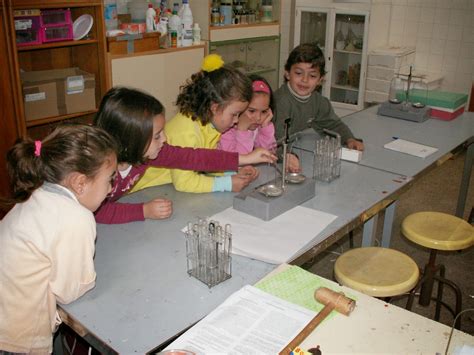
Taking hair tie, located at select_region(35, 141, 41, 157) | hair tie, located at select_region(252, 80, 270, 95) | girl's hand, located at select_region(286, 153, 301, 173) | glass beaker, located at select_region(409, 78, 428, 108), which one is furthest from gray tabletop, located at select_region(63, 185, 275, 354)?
glass beaker, located at select_region(409, 78, 428, 108)

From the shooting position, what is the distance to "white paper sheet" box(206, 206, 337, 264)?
146cm

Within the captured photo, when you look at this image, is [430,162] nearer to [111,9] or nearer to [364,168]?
[364,168]

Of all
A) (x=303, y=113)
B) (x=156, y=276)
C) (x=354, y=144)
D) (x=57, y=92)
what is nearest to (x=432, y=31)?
(x=303, y=113)

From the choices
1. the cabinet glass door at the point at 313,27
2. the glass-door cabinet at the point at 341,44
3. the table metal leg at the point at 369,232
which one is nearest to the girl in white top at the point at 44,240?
the table metal leg at the point at 369,232

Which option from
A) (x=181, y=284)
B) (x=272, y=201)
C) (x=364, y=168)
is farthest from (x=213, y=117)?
(x=181, y=284)

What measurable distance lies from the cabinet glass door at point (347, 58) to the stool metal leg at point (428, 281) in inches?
108

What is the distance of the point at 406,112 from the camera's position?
2.96m

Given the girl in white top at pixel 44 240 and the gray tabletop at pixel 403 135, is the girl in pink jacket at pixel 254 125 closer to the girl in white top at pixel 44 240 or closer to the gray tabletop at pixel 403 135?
the gray tabletop at pixel 403 135

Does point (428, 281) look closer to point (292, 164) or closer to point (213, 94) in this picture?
point (292, 164)

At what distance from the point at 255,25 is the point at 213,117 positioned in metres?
2.60

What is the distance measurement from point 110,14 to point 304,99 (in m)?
1.63

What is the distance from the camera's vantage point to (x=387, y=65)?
14.6ft

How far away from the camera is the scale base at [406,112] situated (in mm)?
2934

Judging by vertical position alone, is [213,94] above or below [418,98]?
above
